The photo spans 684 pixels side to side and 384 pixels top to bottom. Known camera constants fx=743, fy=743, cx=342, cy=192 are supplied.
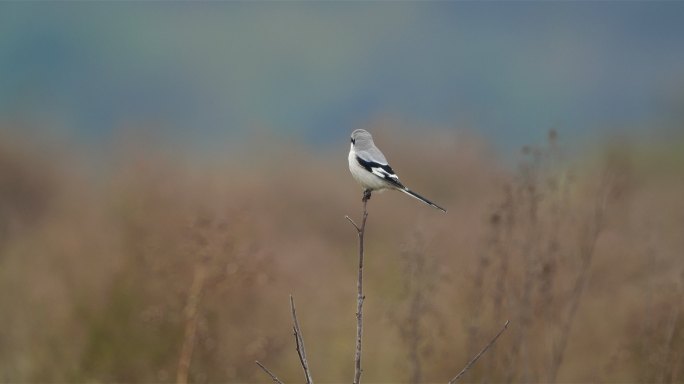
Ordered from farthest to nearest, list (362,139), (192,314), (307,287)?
(307,287) → (192,314) → (362,139)

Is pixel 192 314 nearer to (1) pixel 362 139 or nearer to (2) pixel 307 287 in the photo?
(1) pixel 362 139

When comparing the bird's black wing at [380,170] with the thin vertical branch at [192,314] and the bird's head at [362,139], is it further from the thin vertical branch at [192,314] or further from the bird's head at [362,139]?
the thin vertical branch at [192,314]

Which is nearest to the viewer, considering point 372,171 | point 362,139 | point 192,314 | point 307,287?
point 372,171

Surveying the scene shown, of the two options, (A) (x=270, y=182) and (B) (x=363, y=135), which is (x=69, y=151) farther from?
(B) (x=363, y=135)

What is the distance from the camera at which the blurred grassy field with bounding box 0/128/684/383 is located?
6309 millimetres

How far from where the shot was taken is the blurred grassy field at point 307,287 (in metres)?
6.31

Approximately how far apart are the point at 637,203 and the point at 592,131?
1446cm

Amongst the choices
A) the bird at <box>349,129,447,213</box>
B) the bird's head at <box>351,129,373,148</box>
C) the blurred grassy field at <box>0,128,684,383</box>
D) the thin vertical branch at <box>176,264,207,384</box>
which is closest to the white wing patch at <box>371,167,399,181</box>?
the bird at <box>349,129,447,213</box>

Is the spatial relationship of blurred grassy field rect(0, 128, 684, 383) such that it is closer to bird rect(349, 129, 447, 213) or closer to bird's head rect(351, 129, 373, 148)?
bird rect(349, 129, 447, 213)

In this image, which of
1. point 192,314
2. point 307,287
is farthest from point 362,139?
point 307,287

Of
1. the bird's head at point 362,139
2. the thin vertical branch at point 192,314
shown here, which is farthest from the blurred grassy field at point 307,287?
the bird's head at point 362,139

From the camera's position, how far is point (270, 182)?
17.7m

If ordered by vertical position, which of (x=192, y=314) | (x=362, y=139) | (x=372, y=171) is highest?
(x=362, y=139)

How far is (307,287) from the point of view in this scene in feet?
34.4
